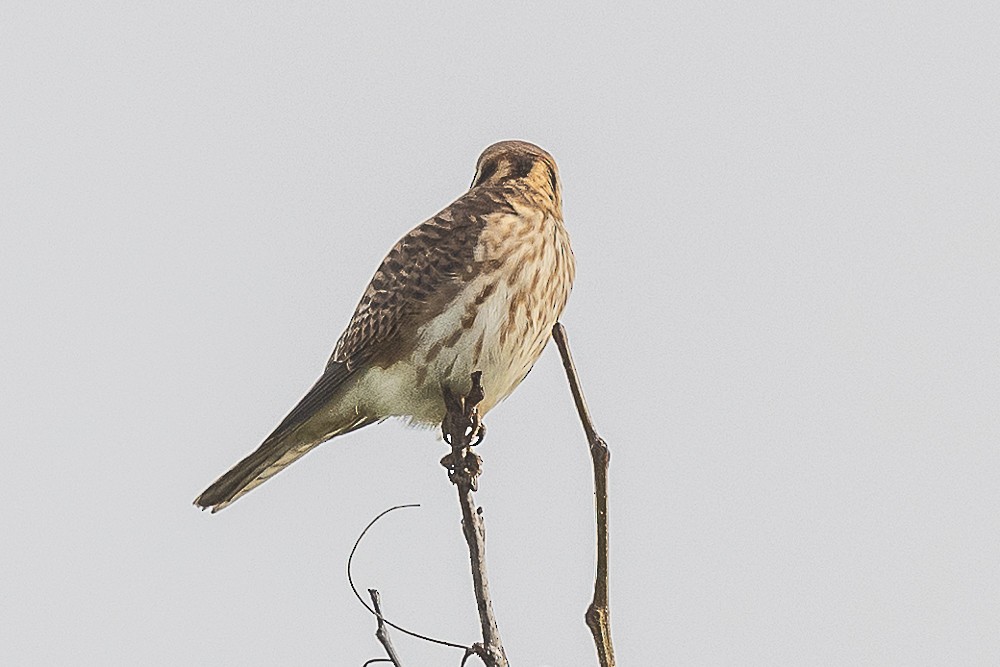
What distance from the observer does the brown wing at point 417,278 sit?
369 centimetres

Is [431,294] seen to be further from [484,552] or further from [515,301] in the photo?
[484,552]

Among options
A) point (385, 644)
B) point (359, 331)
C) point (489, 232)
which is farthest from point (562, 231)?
point (385, 644)

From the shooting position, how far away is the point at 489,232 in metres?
3.69

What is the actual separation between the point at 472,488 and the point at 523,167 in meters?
1.32

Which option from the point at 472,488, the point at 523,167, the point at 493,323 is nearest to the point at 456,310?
the point at 493,323

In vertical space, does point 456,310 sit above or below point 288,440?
above

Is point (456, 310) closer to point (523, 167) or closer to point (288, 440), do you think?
point (523, 167)

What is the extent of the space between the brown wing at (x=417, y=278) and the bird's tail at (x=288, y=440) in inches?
4.1


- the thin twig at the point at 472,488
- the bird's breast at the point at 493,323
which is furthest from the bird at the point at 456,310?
the thin twig at the point at 472,488

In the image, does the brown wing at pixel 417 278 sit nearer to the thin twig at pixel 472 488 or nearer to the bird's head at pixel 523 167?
the bird's head at pixel 523 167

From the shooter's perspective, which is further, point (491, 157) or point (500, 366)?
point (491, 157)

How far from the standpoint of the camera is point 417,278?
3752 mm

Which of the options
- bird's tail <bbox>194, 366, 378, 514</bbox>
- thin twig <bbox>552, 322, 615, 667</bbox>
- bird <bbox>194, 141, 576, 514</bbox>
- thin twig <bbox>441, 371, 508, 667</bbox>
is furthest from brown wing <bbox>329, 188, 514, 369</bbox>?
thin twig <bbox>552, 322, 615, 667</bbox>

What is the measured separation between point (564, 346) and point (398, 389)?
1280mm
